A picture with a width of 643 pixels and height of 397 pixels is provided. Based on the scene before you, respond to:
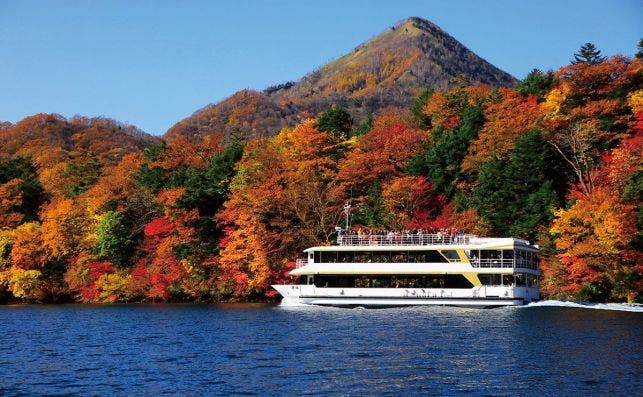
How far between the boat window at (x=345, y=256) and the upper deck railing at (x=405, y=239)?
139 cm

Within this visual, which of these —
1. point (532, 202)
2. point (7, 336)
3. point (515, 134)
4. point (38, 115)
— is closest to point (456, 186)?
point (515, 134)

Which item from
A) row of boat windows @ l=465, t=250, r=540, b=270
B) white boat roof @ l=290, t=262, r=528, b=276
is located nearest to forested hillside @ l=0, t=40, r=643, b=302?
row of boat windows @ l=465, t=250, r=540, b=270

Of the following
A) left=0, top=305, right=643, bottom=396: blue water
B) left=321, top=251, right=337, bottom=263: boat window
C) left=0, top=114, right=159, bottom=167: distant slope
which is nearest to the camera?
left=0, top=305, right=643, bottom=396: blue water

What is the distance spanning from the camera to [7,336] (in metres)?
44.8

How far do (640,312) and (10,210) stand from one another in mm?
64281

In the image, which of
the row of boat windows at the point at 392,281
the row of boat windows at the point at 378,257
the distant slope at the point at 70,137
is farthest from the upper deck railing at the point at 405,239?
the distant slope at the point at 70,137

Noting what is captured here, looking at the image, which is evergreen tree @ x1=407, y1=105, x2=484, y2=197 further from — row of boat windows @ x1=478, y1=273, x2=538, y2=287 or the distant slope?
the distant slope

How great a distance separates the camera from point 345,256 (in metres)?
60.0

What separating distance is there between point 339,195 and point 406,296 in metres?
18.9

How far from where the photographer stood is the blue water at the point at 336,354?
2814cm

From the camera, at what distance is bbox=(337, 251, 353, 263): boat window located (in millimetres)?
59781

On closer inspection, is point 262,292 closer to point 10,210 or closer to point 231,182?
point 231,182

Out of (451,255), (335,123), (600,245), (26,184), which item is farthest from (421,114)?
(26,184)

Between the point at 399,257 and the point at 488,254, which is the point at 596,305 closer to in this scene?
the point at 488,254
